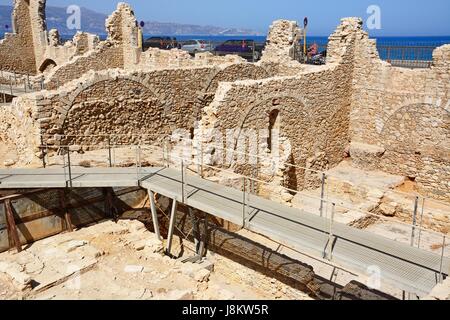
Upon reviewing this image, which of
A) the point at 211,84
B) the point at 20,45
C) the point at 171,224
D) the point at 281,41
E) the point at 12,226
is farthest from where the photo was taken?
the point at 20,45

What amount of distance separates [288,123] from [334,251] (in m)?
6.84

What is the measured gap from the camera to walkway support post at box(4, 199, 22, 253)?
9266 mm

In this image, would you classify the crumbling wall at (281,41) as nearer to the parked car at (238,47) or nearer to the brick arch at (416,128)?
the brick arch at (416,128)

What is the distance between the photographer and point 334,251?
7.47 m

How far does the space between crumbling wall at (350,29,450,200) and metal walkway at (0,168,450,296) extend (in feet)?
25.0

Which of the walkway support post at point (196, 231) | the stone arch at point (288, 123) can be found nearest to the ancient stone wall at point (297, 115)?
the stone arch at point (288, 123)

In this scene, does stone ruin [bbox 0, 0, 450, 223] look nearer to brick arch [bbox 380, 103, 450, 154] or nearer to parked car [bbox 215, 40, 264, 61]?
brick arch [bbox 380, 103, 450, 154]

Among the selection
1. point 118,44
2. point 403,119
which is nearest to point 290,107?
point 403,119

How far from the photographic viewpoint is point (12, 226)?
9.26m

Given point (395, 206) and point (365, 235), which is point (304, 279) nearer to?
point (365, 235)

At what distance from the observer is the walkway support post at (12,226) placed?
30.4 ft

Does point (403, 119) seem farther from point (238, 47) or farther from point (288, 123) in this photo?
point (238, 47)

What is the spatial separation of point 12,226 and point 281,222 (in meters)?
5.38

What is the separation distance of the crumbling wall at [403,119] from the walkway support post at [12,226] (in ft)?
37.0
